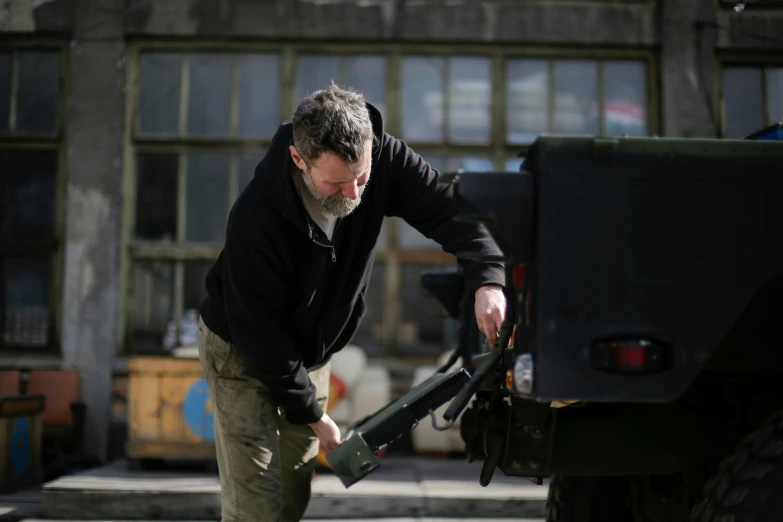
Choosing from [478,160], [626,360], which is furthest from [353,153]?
[478,160]

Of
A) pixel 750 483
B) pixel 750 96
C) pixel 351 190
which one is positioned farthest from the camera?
pixel 750 96

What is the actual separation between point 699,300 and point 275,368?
1437 mm

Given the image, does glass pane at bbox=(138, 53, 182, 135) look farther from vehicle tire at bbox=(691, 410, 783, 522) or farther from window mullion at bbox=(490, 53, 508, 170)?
vehicle tire at bbox=(691, 410, 783, 522)

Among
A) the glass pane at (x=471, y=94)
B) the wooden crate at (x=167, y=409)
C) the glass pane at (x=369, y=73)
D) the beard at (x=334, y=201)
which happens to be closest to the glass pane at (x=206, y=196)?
the glass pane at (x=369, y=73)

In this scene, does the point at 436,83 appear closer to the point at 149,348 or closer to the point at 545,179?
the point at 149,348

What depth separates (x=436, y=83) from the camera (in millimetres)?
7992

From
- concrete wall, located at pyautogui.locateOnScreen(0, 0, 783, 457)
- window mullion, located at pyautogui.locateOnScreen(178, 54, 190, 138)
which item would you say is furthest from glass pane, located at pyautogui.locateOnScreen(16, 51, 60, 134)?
window mullion, located at pyautogui.locateOnScreen(178, 54, 190, 138)

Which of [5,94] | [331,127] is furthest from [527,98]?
[331,127]

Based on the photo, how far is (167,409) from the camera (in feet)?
20.5

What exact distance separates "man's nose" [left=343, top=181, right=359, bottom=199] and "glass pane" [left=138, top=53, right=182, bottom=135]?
18.9 feet

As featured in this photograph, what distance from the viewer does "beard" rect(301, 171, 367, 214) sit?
106 inches

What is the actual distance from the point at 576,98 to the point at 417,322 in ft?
8.92

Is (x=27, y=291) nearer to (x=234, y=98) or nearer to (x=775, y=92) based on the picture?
(x=234, y=98)

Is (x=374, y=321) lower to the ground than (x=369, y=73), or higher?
lower
